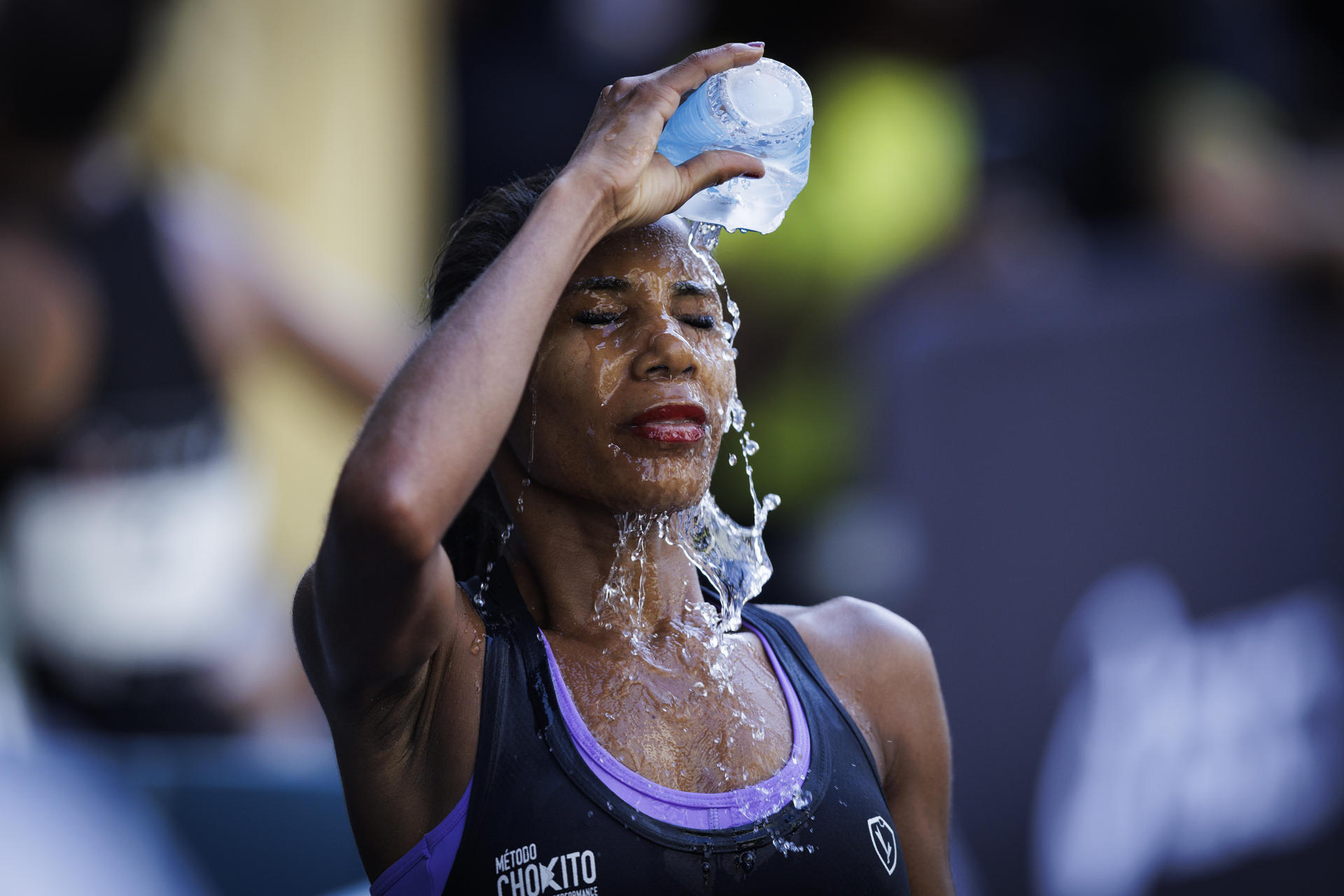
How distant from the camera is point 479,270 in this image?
211 cm

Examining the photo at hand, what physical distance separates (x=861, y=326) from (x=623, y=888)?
11.3 ft

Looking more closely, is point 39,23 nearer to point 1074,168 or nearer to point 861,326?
point 861,326

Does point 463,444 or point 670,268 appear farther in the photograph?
point 670,268

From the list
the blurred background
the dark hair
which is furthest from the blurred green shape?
the dark hair

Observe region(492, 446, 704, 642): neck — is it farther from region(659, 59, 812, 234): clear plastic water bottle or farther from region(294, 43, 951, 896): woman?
region(659, 59, 812, 234): clear plastic water bottle

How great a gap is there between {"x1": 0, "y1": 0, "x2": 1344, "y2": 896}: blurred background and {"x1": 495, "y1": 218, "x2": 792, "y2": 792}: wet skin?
1848 mm

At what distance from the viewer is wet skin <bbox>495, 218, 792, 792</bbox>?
6.20 feet

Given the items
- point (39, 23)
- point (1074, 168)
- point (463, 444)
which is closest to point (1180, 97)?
point (1074, 168)

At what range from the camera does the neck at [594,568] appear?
200 cm

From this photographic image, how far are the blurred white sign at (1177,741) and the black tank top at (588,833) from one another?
9.86 feet

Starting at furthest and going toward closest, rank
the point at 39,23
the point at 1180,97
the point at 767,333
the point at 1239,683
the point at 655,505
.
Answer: the point at 1180,97, the point at 767,333, the point at 1239,683, the point at 39,23, the point at 655,505

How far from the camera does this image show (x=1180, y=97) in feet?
18.9

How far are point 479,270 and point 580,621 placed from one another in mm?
561

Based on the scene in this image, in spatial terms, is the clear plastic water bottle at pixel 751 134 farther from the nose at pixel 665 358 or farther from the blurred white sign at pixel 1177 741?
the blurred white sign at pixel 1177 741
